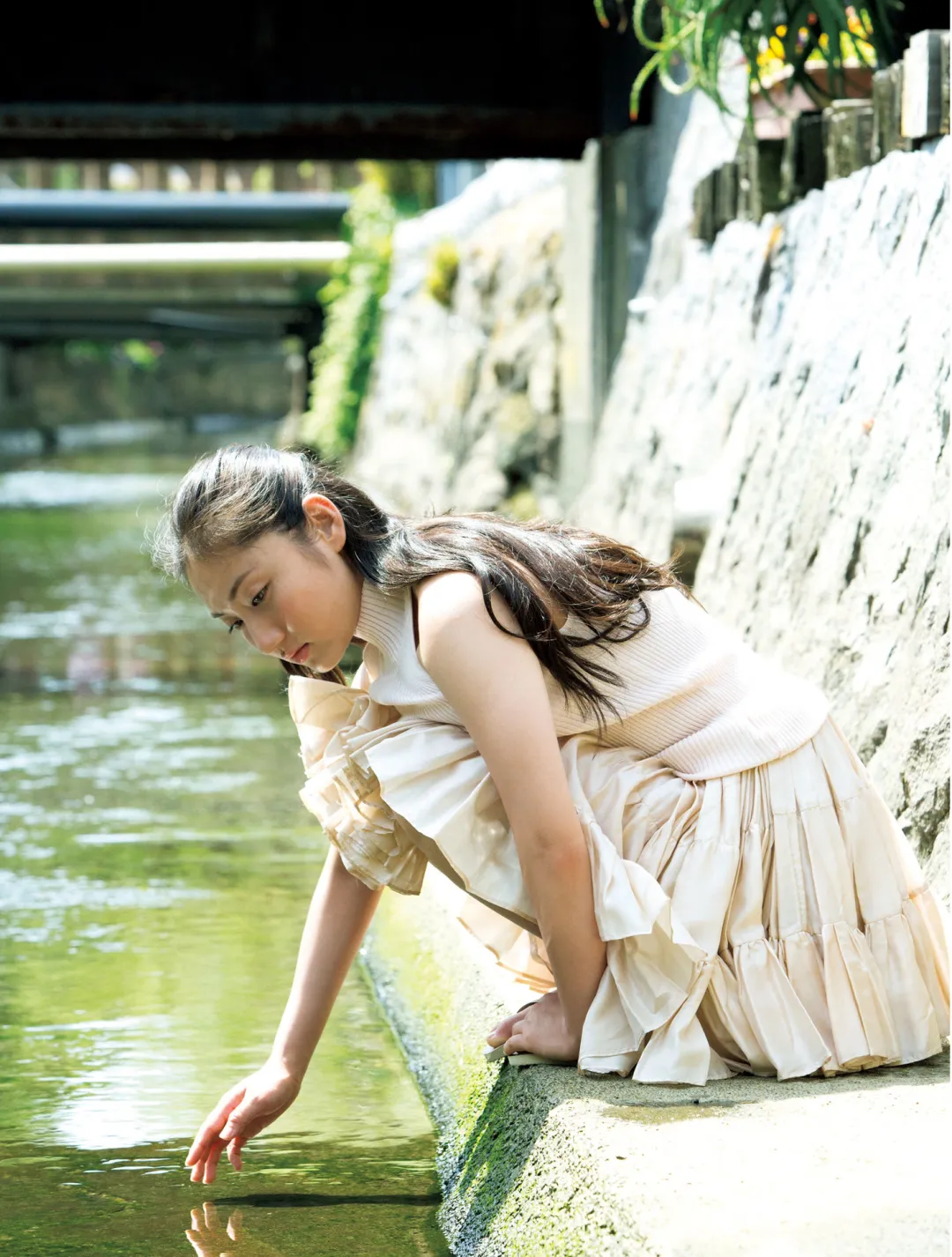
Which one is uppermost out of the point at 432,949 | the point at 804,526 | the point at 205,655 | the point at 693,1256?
the point at 693,1256

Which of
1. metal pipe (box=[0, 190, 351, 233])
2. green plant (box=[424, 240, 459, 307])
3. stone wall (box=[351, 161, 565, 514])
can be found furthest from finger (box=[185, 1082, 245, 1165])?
metal pipe (box=[0, 190, 351, 233])

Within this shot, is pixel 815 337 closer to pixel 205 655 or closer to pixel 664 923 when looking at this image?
pixel 664 923

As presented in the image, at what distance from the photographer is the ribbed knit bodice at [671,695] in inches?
75.9

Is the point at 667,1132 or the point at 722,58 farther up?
the point at 722,58

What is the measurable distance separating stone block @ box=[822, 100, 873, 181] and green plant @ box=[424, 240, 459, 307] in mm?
8500

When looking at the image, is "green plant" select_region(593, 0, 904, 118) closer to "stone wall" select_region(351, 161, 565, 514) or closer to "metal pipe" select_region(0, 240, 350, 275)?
"stone wall" select_region(351, 161, 565, 514)

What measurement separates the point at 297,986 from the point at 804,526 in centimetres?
170

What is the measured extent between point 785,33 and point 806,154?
30 centimetres

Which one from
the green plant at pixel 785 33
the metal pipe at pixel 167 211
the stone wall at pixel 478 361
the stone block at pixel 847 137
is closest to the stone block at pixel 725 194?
the green plant at pixel 785 33

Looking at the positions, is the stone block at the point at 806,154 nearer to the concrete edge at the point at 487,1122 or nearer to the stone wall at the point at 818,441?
the stone wall at the point at 818,441

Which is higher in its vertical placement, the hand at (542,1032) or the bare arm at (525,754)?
the bare arm at (525,754)

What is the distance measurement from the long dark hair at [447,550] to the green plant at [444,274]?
1039 centimetres

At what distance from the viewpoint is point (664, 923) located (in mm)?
1803

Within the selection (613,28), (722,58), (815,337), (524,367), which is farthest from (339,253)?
(815,337)
